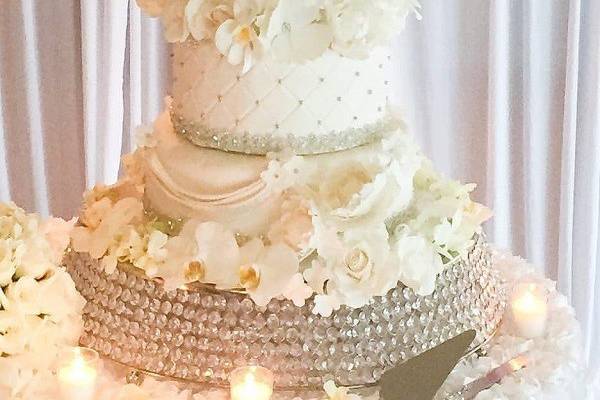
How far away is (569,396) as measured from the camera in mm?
1265

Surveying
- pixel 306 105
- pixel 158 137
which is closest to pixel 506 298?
pixel 306 105

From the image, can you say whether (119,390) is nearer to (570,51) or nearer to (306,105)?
(306,105)

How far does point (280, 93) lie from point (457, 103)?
1.40 m

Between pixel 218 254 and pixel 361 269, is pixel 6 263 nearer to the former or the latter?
pixel 218 254

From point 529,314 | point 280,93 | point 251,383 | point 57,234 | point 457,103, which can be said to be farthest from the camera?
point 457,103

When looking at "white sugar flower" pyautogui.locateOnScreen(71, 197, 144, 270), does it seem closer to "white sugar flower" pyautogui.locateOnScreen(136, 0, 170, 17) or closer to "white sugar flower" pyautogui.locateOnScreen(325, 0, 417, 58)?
"white sugar flower" pyautogui.locateOnScreen(136, 0, 170, 17)

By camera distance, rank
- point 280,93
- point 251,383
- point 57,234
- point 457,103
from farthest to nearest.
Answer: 1. point 457,103
2. point 57,234
3. point 280,93
4. point 251,383

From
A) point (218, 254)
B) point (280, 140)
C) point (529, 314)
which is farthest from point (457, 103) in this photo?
point (218, 254)

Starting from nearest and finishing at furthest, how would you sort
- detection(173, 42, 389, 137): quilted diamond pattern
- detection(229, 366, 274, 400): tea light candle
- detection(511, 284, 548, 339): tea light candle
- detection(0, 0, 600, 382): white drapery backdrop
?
detection(229, 366, 274, 400): tea light candle → detection(173, 42, 389, 137): quilted diamond pattern → detection(511, 284, 548, 339): tea light candle → detection(0, 0, 600, 382): white drapery backdrop

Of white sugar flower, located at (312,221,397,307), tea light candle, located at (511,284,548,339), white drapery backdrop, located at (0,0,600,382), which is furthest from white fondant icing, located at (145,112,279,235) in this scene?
white drapery backdrop, located at (0,0,600,382)

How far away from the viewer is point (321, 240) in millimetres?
1158

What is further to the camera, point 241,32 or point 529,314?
point 529,314

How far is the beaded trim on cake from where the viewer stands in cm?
122

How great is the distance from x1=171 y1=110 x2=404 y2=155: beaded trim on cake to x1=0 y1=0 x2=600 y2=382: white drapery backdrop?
1203mm
